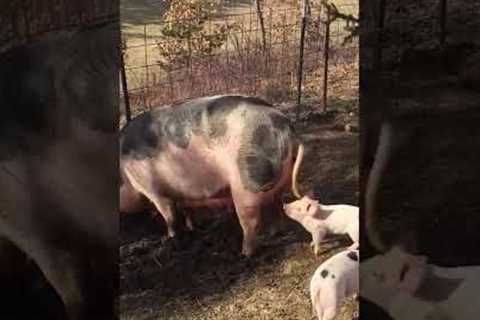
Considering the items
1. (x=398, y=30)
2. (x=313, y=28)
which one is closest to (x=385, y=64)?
(x=398, y=30)

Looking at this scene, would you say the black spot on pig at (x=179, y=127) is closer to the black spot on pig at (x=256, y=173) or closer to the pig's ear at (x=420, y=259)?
the black spot on pig at (x=256, y=173)

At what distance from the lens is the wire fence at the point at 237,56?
9.17 ft

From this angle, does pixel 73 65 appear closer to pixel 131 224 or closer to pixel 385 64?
pixel 131 224

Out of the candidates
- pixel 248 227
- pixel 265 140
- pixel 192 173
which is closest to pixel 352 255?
pixel 248 227

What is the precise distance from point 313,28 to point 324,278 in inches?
31.0

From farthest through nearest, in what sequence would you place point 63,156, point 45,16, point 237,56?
1. point 237,56
2. point 63,156
3. point 45,16

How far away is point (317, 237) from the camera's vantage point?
108 inches

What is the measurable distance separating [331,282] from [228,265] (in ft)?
1.07

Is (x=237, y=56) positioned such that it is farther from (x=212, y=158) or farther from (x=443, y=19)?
(x=443, y=19)

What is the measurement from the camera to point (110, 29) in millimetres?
2684

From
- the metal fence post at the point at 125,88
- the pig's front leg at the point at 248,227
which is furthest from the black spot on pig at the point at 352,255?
the metal fence post at the point at 125,88

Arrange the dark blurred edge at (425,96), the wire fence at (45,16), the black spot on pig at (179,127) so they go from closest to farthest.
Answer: the wire fence at (45,16) < the dark blurred edge at (425,96) < the black spot on pig at (179,127)

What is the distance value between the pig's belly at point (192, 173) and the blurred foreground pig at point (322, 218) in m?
0.23

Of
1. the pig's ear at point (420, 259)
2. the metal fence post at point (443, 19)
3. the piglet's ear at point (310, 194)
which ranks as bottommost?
the pig's ear at point (420, 259)
